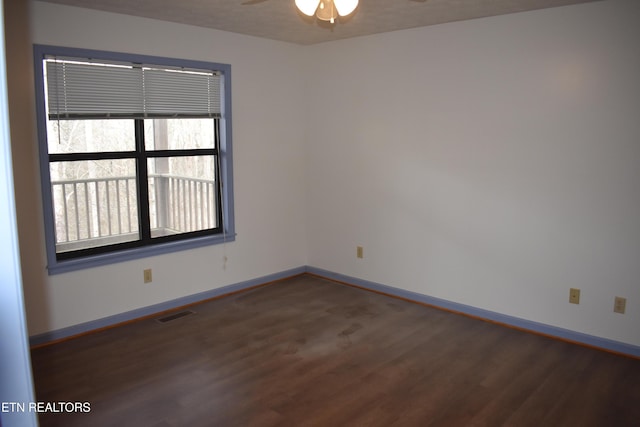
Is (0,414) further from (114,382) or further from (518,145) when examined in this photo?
(518,145)

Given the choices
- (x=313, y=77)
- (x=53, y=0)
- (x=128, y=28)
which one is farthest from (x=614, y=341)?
(x=53, y=0)

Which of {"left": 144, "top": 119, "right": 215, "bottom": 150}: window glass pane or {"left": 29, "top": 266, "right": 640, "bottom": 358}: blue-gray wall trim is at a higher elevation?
{"left": 144, "top": 119, "right": 215, "bottom": 150}: window glass pane

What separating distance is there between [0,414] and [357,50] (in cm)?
385

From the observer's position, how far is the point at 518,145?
11.7 feet

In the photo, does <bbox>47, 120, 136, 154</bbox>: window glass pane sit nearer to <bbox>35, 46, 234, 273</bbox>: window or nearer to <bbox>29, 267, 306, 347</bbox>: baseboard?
<bbox>35, 46, 234, 273</bbox>: window

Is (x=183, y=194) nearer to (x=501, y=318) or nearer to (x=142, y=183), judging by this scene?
(x=142, y=183)

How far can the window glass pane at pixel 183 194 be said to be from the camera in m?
4.45

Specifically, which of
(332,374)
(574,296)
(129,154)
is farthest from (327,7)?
(574,296)

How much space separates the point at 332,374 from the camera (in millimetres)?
3018

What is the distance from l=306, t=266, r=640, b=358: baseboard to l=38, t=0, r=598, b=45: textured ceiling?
224cm

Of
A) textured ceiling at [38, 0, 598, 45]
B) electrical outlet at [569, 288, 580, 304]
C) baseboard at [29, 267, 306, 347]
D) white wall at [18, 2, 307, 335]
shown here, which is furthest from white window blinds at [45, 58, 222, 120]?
electrical outlet at [569, 288, 580, 304]

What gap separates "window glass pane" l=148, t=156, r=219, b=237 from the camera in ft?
14.6

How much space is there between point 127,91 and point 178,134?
66 cm

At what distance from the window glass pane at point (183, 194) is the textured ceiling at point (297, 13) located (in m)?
1.22
